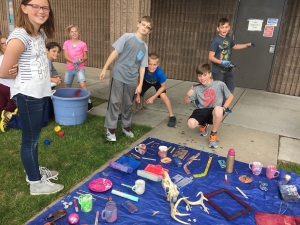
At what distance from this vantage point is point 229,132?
14.0ft

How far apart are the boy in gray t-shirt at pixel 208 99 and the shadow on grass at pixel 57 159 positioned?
2.88 ft

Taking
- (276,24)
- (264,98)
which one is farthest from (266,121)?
(276,24)

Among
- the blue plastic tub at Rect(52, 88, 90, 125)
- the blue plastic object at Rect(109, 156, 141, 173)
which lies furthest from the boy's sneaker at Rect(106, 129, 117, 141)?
the blue plastic tub at Rect(52, 88, 90, 125)

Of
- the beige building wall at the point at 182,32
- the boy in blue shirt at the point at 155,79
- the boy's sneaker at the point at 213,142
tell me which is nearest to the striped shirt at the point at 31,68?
the boy in blue shirt at the point at 155,79

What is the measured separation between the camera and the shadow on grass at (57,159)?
2412 millimetres

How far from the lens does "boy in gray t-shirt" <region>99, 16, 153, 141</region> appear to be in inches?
137

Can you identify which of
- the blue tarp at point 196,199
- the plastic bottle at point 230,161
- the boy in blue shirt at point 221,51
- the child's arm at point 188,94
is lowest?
the blue tarp at point 196,199

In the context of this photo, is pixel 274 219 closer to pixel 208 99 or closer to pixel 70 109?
pixel 208 99

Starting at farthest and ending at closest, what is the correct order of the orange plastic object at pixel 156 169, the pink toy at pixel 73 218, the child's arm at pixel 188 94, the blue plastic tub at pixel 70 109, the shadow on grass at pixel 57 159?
the blue plastic tub at pixel 70 109 → the child's arm at pixel 188 94 → the orange plastic object at pixel 156 169 → the shadow on grass at pixel 57 159 → the pink toy at pixel 73 218

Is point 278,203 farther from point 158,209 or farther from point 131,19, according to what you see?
point 131,19

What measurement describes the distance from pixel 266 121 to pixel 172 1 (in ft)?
14.7

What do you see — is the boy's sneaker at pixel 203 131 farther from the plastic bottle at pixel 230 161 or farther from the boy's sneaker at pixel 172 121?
the plastic bottle at pixel 230 161

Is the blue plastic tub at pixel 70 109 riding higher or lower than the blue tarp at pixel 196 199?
higher

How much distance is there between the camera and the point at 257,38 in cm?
677
